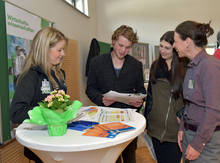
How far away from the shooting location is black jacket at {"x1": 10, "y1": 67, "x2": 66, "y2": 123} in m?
1.08

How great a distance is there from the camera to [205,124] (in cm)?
114

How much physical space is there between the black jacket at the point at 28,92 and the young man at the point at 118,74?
0.64 meters

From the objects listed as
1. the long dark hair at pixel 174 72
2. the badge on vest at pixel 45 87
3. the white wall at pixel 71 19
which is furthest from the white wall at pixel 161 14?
the badge on vest at pixel 45 87

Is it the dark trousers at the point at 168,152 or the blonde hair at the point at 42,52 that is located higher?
the blonde hair at the point at 42,52

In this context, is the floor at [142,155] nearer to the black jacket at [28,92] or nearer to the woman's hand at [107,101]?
the woman's hand at [107,101]

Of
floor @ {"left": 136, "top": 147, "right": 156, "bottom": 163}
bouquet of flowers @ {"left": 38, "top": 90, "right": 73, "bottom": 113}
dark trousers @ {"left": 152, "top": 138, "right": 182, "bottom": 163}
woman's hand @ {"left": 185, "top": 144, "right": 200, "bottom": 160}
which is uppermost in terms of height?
bouquet of flowers @ {"left": 38, "top": 90, "right": 73, "bottom": 113}

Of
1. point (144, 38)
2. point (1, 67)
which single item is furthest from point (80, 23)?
point (1, 67)

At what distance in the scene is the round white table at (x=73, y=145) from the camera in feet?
2.84

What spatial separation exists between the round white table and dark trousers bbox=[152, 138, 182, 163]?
0.83 m

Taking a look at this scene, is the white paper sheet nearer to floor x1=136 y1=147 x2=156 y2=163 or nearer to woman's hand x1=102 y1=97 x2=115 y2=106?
woman's hand x1=102 y1=97 x2=115 y2=106

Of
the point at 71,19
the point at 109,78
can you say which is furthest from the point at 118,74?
the point at 71,19

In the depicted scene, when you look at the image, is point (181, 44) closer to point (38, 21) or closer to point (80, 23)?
Result: point (38, 21)

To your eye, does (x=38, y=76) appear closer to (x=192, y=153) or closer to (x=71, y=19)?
(x=192, y=153)

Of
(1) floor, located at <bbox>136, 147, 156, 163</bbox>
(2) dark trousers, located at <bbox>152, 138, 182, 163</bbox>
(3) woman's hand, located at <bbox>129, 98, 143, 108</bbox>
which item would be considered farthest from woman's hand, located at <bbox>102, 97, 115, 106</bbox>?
(1) floor, located at <bbox>136, 147, 156, 163</bbox>
